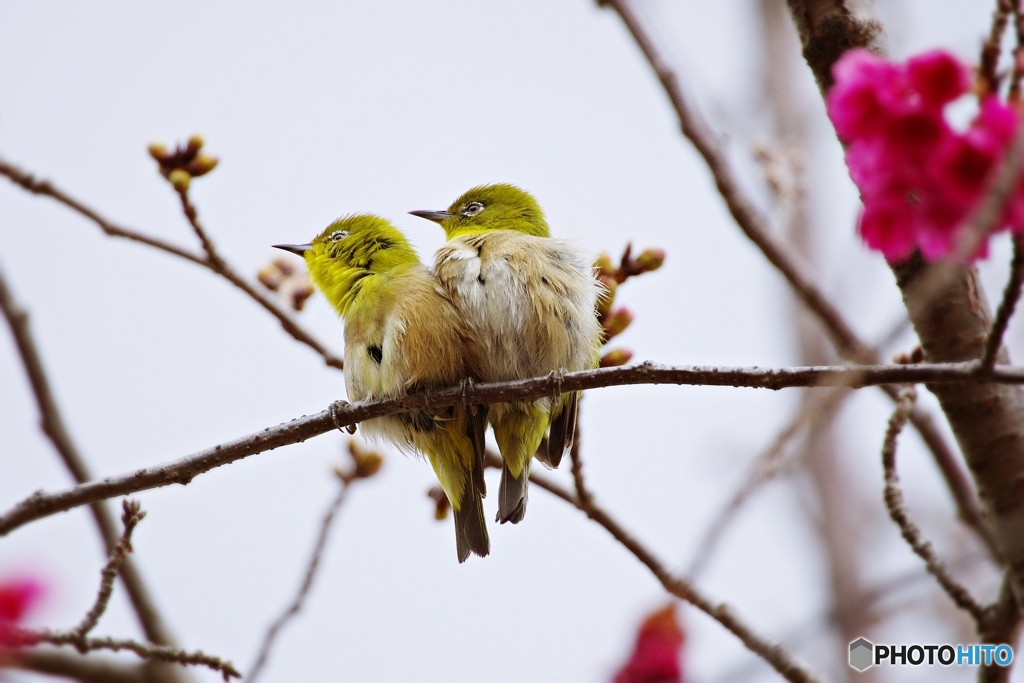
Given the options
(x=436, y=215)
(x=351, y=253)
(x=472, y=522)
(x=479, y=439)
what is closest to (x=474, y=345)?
(x=479, y=439)

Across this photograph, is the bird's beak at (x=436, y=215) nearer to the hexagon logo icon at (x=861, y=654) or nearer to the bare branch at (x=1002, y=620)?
the hexagon logo icon at (x=861, y=654)

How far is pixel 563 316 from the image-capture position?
13.7 feet

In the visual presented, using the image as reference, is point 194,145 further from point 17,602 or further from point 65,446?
point 17,602

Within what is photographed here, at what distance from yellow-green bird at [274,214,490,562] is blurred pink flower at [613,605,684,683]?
136 centimetres

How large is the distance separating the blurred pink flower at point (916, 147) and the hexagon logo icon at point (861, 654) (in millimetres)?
2156

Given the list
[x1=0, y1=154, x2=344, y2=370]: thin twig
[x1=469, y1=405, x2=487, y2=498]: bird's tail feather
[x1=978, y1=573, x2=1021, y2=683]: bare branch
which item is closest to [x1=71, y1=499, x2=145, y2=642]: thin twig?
[x1=0, y1=154, x2=344, y2=370]: thin twig

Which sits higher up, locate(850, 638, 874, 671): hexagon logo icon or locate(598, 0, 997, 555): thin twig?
locate(598, 0, 997, 555): thin twig

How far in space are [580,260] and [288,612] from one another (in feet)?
6.92

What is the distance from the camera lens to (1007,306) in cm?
183

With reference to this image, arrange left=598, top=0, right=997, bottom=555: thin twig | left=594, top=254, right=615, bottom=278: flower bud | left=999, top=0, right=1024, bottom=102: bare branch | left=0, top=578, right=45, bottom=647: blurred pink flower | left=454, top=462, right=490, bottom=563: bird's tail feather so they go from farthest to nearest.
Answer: left=454, top=462, right=490, bottom=563: bird's tail feather < left=594, top=254, right=615, bottom=278: flower bud < left=598, top=0, right=997, bottom=555: thin twig < left=0, top=578, right=45, bottom=647: blurred pink flower < left=999, top=0, right=1024, bottom=102: bare branch

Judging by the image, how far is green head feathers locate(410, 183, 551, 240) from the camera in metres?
5.05

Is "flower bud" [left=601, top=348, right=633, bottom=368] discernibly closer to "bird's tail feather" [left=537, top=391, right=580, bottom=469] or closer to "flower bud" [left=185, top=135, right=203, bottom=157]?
"bird's tail feather" [left=537, top=391, right=580, bottom=469]

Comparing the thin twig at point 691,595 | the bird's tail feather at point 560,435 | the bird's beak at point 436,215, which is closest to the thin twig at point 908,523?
the thin twig at point 691,595

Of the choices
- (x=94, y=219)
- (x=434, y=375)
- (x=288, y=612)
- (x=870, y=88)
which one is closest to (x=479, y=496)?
(x=434, y=375)
